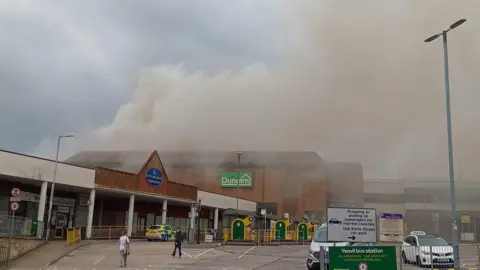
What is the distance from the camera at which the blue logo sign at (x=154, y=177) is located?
36.0 metres

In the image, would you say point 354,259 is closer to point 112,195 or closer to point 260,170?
point 112,195

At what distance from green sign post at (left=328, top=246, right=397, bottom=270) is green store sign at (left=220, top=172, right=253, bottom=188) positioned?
53.2 meters

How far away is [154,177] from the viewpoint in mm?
36656

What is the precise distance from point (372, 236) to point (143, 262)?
1087cm

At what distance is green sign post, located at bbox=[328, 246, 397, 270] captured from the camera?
421 inches

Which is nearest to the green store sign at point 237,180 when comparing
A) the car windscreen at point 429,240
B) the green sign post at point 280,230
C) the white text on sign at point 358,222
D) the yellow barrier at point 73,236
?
the green sign post at point 280,230

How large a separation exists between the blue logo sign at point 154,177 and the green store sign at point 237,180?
27131 mm

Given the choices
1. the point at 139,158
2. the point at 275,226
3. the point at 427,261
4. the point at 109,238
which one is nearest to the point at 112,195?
the point at 109,238

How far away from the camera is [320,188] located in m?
60.8

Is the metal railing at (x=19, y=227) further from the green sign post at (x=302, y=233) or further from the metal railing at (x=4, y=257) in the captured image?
the green sign post at (x=302, y=233)

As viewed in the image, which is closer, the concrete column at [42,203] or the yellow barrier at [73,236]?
the yellow barrier at [73,236]

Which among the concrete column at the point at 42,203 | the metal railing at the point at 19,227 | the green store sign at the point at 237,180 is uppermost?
the green store sign at the point at 237,180

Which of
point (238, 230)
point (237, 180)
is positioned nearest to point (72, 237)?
point (238, 230)

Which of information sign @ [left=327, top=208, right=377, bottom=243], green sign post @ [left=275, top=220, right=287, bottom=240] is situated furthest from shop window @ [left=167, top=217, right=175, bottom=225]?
information sign @ [left=327, top=208, right=377, bottom=243]
